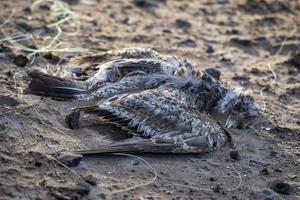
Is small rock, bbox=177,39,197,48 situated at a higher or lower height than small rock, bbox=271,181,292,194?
higher

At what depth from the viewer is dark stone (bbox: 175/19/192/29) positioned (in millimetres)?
7741

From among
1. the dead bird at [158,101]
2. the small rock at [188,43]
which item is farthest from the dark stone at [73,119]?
the small rock at [188,43]

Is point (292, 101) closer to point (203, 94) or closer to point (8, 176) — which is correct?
point (203, 94)

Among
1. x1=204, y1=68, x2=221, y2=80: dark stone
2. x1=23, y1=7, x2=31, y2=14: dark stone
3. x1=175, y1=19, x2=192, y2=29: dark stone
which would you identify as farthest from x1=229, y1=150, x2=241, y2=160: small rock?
x1=23, y1=7, x2=31, y2=14: dark stone

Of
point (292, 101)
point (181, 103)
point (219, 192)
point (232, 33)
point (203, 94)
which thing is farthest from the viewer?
point (232, 33)

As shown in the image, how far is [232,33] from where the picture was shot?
773 centimetres

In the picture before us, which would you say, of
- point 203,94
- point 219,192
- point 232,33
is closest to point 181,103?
point 203,94

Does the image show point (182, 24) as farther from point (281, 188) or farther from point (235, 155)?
point (281, 188)

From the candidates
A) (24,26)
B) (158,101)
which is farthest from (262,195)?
(24,26)

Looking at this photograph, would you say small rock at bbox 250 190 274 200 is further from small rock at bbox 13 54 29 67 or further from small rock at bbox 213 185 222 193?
small rock at bbox 13 54 29 67

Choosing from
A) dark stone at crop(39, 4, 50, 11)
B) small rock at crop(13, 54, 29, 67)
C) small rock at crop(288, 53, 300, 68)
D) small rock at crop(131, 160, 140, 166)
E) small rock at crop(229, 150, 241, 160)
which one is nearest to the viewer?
small rock at crop(131, 160, 140, 166)

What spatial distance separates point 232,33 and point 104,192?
4.11 meters

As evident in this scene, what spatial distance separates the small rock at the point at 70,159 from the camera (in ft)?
14.2

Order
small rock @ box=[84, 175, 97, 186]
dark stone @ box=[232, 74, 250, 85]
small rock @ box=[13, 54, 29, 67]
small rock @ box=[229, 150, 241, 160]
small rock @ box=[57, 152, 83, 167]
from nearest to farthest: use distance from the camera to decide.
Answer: small rock @ box=[84, 175, 97, 186] → small rock @ box=[57, 152, 83, 167] → small rock @ box=[229, 150, 241, 160] → small rock @ box=[13, 54, 29, 67] → dark stone @ box=[232, 74, 250, 85]
